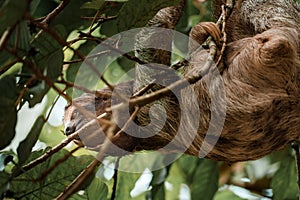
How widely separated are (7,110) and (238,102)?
46 centimetres

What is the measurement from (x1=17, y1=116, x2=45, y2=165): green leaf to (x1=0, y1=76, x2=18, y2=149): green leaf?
72mm

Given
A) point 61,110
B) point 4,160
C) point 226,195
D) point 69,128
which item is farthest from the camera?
point 226,195

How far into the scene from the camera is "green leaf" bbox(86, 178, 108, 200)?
56.3 inches

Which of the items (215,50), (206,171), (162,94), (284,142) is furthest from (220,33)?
(206,171)

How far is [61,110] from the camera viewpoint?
1.85 meters

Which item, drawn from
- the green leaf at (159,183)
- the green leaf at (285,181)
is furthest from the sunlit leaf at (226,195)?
the green leaf at (159,183)

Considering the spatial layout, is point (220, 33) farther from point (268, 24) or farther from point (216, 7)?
point (216, 7)

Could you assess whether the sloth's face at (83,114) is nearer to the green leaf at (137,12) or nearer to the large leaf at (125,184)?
the green leaf at (137,12)

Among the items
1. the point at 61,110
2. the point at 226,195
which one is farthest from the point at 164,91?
the point at 226,195

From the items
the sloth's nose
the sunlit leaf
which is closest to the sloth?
the sloth's nose

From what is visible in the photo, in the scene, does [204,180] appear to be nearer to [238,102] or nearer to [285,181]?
[285,181]

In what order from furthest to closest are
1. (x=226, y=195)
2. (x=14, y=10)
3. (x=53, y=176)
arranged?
(x=226, y=195), (x=53, y=176), (x=14, y=10)

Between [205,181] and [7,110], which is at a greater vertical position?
[7,110]

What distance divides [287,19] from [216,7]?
316mm
